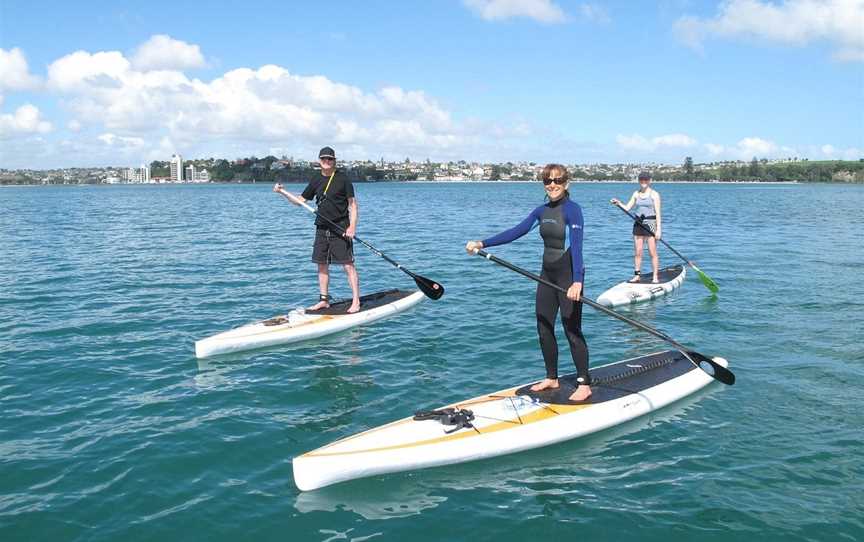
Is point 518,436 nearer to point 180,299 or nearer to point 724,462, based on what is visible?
point 724,462

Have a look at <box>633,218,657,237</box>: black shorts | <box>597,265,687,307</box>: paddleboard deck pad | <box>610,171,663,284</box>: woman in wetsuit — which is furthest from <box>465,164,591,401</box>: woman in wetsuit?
<box>633,218,657,237</box>: black shorts

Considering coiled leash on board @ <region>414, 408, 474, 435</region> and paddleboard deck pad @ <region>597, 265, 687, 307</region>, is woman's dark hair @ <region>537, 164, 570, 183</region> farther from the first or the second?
paddleboard deck pad @ <region>597, 265, 687, 307</region>

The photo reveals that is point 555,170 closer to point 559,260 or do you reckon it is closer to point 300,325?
point 559,260

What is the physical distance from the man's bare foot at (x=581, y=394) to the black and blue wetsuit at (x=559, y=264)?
0.08 meters

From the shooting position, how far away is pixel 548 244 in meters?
7.45

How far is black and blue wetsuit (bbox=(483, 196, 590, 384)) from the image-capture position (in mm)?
7180

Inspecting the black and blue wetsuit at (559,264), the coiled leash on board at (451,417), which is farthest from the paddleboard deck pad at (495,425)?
the black and blue wetsuit at (559,264)

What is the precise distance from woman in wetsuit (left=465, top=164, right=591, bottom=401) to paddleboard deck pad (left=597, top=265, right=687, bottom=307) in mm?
6673

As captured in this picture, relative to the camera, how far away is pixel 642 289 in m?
14.9

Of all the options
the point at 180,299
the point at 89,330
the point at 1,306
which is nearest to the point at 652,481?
the point at 89,330

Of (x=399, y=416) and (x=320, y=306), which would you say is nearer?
(x=399, y=416)

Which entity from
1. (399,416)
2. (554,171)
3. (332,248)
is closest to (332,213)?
(332,248)

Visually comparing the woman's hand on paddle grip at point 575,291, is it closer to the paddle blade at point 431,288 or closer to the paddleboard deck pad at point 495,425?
the paddleboard deck pad at point 495,425

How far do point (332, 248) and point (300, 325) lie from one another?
5.22ft
